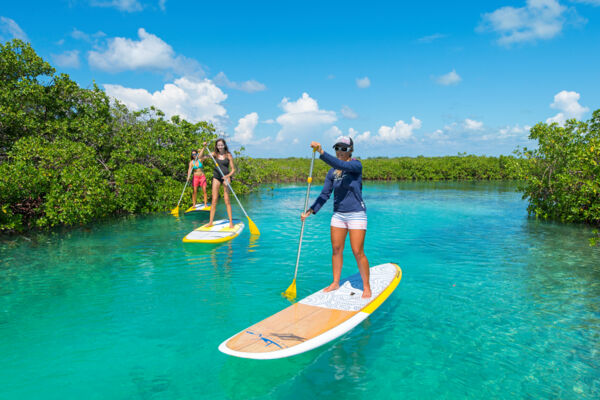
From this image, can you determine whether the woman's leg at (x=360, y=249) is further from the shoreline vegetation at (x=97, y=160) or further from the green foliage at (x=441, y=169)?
the green foliage at (x=441, y=169)

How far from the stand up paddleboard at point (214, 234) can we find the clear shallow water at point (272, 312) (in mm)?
282

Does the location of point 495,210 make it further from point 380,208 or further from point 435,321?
point 435,321

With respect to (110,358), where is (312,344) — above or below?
above

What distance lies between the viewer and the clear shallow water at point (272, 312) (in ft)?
13.5

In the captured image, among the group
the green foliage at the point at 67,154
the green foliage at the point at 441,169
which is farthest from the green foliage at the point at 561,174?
the green foliage at the point at 441,169

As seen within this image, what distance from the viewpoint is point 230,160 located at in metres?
11.4

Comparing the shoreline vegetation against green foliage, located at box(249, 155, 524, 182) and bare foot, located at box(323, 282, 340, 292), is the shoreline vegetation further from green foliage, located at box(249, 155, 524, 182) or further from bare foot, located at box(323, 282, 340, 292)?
green foliage, located at box(249, 155, 524, 182)

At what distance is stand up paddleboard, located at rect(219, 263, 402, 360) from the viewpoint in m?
3.98

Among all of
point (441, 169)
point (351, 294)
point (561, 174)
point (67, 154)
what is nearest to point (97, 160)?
point (67, 154)

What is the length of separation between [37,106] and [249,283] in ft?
50.5

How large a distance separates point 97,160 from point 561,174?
21.8 metres

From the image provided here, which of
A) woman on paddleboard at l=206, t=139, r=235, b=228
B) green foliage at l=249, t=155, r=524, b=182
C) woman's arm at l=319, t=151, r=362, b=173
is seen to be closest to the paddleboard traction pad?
woman's arm at l=319, t=151, r=362, b=173

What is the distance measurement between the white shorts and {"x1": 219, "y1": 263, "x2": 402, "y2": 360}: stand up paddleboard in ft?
3.87

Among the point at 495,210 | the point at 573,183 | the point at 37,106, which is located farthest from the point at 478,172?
the point at 37,106
